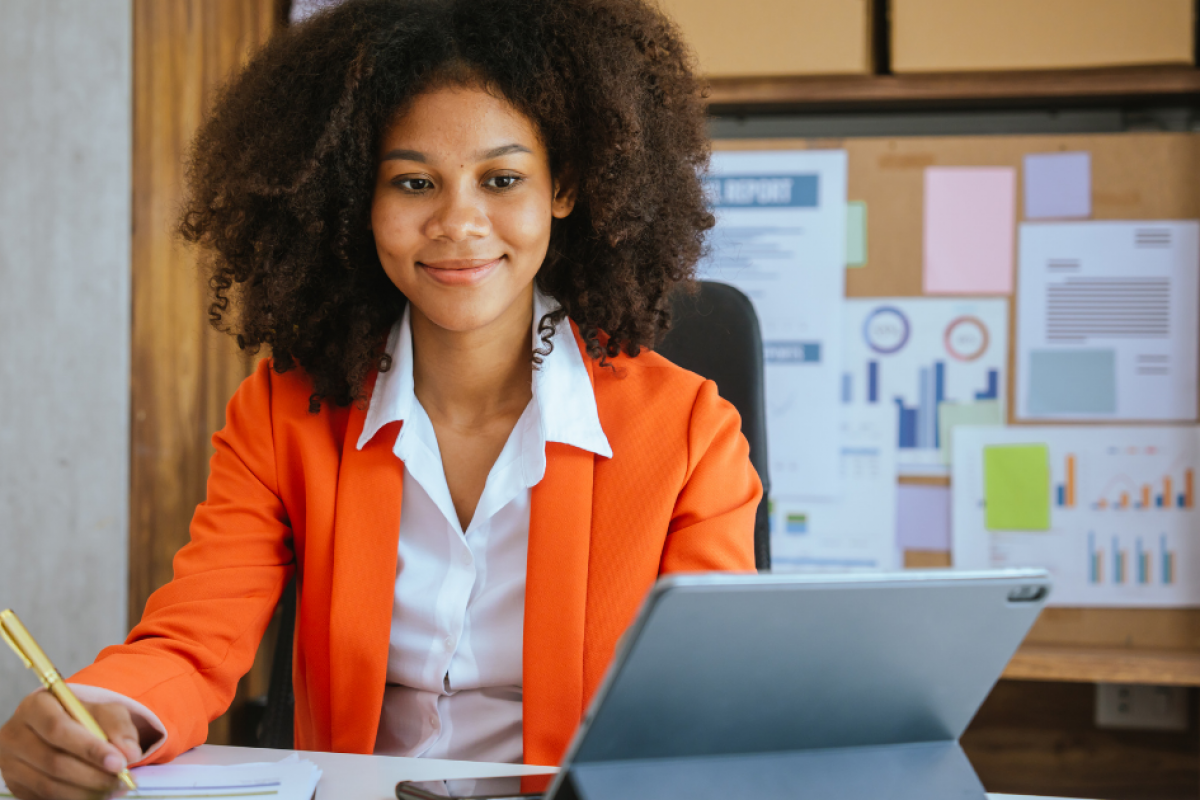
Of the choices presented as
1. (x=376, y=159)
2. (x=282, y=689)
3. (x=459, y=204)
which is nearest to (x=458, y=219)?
(x=459, y=204)

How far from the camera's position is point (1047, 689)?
1941 mm

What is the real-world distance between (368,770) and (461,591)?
0.94 feet

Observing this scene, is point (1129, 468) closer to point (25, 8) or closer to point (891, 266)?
point (891, 266)

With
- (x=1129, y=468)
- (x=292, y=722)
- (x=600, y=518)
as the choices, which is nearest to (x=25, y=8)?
(x=292, y=722)

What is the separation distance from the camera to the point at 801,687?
0.55 metres

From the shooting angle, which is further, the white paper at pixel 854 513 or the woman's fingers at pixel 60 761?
the white paper at pixel 854 513

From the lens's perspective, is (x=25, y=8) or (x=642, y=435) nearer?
(x=642, y=435)

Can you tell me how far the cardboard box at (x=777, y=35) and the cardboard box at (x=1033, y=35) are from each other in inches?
3.0

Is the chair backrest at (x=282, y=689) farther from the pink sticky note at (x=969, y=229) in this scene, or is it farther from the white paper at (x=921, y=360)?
the pink sticky note at (x=969, y=229)

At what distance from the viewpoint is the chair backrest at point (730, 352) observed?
1.21 metres

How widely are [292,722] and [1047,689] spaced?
4.88ft

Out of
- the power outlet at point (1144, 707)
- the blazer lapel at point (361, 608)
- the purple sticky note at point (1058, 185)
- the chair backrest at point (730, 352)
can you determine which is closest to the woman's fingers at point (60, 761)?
the blazer lapel at point (361, 608)

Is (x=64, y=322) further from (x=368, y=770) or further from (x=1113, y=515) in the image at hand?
(x=1113, y=515)

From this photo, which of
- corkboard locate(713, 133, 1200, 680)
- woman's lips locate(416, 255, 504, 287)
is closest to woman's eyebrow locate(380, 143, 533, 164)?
woman's lips locate(416, 255, 504, 287)
